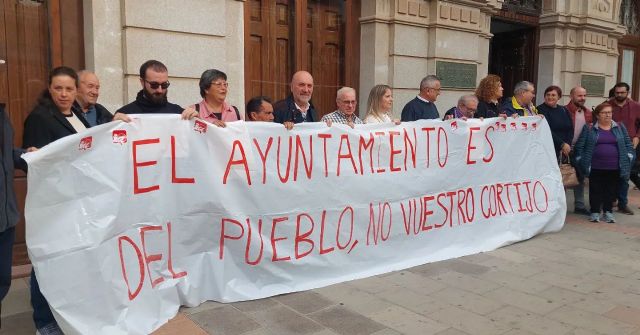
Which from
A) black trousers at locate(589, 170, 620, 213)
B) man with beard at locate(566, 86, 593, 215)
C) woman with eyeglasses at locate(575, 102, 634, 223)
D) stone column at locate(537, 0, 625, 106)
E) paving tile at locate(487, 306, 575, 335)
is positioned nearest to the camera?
paving tile at locate(487, 306, 575, 335)

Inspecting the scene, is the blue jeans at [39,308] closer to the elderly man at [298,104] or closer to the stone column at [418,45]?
the elderly man at [298,104]

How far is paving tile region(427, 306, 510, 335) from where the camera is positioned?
353cm

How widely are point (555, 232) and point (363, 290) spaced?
311 centimetres

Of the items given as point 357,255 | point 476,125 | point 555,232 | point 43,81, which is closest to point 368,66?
point 476,125

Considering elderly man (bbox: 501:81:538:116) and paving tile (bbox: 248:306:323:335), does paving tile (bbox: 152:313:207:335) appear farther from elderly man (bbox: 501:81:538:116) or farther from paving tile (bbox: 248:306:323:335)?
elderly man (bbox: 501:81:538:116)

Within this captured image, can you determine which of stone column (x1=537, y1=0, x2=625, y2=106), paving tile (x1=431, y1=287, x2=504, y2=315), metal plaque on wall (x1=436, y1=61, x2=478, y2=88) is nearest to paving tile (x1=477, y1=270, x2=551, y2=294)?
paving tile (x1=431, y1=287, x2=504, y2=315)

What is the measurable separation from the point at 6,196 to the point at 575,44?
10443 millimetres

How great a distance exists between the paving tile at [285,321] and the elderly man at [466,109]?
2.86 meters

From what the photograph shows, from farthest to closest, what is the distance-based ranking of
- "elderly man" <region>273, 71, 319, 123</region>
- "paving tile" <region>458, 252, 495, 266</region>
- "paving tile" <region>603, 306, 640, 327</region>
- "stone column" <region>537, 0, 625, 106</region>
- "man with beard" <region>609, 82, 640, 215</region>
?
"stone column" <region>537, 0, 625, 106</region> → "man with beard" <region>609, 82, 640, 215</region> → "paving tile" <region>458, 252, 495, 266</region> → "elderly man" <region>273, 71, 319, 123</region> → "paving tile" <region>603, 306, 640, 327</region>

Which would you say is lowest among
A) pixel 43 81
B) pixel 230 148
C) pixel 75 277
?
pixel 75 277

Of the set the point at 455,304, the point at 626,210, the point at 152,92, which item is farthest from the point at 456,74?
the point at 152,92

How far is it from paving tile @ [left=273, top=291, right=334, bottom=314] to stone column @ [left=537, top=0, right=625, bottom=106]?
819cm

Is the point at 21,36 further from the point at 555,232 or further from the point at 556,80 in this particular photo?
the point at 556,80

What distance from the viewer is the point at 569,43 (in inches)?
414
